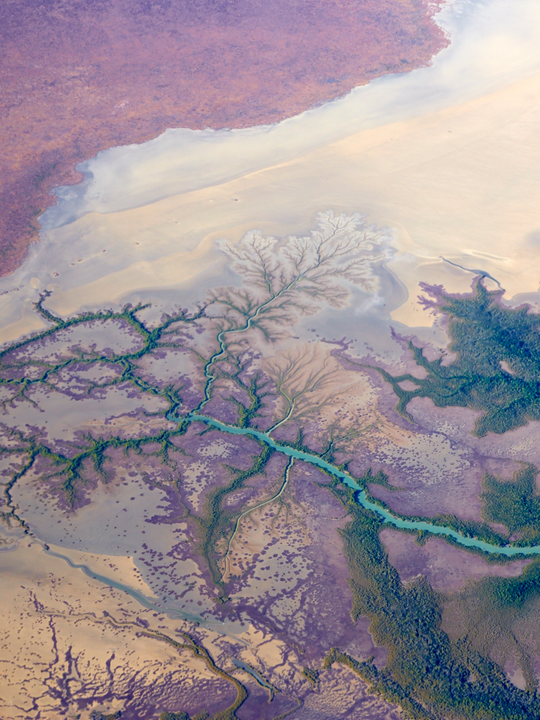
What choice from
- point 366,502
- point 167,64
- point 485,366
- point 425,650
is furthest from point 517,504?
point 167,64

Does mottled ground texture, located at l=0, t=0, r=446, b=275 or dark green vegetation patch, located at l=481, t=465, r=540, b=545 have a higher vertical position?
mottled ground texture, located at l=0, t=0, r=446, b=275

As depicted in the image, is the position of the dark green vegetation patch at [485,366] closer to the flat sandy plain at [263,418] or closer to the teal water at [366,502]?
the flat sandy plain at [263,418]

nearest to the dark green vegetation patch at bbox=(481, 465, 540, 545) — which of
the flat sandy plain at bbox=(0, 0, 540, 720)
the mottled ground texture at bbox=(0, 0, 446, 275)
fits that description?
the flat sandy plain at bbox=(0, 0, 540, 720)

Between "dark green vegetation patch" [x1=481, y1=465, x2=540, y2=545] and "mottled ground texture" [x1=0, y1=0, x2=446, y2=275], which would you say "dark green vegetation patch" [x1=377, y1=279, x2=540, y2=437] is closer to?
"dark green vegetation patch" [x1=481, y1=465, x2=540, y2=545]

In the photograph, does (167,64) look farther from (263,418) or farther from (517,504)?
(517,504)

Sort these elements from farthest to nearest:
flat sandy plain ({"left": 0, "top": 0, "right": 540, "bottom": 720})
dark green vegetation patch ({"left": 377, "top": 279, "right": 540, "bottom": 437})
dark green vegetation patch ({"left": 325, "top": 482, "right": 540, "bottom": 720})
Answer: dark green vegetation patch ({"left": 377, "top": 279, "right": 540, "bottom": 437})
flat sandy plain ({"left": 0, "top": 0, "right": 540, "bottom": 720})
dark green vegetation patch ({"left": 325, "top": 482, "right": 540, "bottom": 720})

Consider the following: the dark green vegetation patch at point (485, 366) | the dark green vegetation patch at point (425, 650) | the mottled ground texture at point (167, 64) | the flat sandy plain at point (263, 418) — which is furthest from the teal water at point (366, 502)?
the mottled ground texture at point (167, 64)
